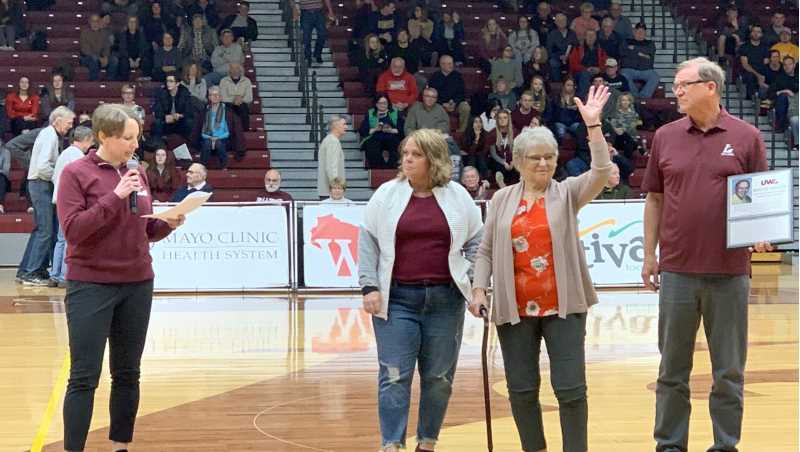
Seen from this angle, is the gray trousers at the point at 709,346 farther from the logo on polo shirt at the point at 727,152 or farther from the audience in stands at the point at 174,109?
the audience in stands at the point at 174,109

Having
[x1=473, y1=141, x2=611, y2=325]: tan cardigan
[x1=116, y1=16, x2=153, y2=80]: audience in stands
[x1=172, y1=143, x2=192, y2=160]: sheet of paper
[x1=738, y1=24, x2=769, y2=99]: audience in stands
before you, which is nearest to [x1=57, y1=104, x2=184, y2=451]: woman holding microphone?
[x1=473, y1=141, x2=611, y2=325]: tan cardigan

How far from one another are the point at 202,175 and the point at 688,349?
1011 cm

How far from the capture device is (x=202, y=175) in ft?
51.5

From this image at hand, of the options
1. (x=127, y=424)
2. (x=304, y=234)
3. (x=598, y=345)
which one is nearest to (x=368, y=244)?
(x=127, y=424)

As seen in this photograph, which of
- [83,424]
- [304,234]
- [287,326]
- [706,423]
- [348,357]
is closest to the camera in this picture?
[83,424]

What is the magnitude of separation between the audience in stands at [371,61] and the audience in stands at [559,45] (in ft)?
9.63

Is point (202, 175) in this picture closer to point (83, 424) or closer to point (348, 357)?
point (348, 357)

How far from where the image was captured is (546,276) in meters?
6.05

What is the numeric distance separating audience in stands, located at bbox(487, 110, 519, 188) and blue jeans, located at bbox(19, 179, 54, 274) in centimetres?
703

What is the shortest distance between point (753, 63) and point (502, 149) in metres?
6.35

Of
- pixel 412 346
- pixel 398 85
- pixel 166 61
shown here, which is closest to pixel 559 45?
pixel 398 85

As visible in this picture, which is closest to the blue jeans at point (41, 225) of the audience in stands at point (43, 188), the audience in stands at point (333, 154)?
the audience in stands at point (43, 188)

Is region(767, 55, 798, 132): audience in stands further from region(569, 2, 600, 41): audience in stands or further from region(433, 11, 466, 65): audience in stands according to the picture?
region(433, 11, 466, 65): audience in stands

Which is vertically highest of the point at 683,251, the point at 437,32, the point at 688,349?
the point at 437,32
